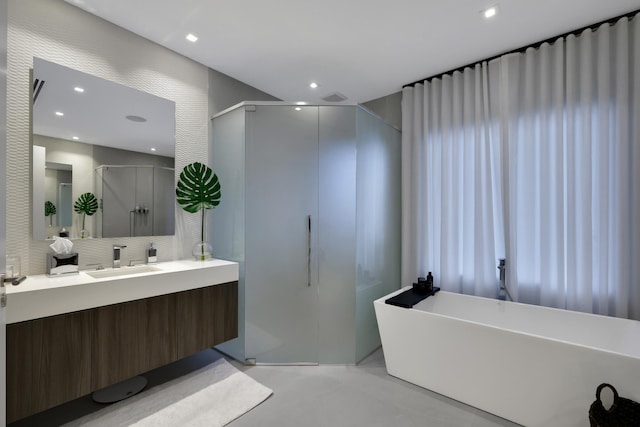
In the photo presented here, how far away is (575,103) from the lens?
225 cm

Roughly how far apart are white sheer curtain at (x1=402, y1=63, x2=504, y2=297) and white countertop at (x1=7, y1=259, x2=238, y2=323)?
2.02 metres

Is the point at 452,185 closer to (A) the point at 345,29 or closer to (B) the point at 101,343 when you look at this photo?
(A) the point at 345,29

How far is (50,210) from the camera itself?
1941 mm

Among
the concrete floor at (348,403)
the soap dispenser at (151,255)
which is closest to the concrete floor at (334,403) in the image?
the concrete floor at (348,403)

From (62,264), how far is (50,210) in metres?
0.37

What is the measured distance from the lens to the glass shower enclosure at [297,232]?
2.54 m

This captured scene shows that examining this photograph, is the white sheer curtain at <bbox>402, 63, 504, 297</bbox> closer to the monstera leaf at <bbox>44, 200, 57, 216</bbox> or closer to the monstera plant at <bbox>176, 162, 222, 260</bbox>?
the monstera plant at <bbox>176, 162, 222, 260</bbox>

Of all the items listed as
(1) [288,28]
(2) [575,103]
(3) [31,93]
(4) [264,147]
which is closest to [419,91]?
(2) [575,103]

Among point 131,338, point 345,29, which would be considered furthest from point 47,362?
point 345,29

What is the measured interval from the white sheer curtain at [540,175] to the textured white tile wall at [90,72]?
7.34 ft

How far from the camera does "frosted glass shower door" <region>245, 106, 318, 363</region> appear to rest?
254cm

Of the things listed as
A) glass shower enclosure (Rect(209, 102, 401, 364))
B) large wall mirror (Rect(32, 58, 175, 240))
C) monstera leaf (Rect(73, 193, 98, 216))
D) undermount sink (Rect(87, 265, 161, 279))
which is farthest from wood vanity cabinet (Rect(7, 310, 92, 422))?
glass shower enclosure (Rect(209, 102, 401, 364))

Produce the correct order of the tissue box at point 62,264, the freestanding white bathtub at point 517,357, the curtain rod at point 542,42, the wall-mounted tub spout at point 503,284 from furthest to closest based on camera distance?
the wall-mounted tub spout at point 503,284 → the curtain rod at point 542,42 → the tissue box at point 62,264 → the freestanding white bathtub at point 517,357

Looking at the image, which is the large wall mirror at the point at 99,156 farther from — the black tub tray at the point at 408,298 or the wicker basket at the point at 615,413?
the wicker basket at the point at 615,413
